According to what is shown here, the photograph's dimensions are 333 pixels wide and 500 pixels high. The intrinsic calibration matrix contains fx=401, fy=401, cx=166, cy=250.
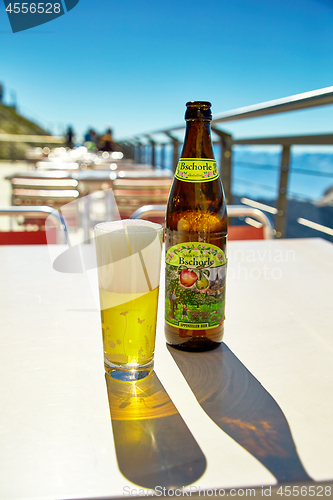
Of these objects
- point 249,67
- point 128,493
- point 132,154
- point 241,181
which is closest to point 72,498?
point 128,493

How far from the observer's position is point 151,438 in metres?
0.35

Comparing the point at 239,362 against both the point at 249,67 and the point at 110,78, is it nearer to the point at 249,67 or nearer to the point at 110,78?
the point at 110,78

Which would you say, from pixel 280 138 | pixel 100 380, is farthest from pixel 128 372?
pixel 280 138

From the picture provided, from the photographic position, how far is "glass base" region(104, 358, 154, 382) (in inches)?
17.8

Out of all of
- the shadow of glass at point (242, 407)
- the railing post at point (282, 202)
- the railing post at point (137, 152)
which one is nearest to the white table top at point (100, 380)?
the shadow of glass at point (242, 407)

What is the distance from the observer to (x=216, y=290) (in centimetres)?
52

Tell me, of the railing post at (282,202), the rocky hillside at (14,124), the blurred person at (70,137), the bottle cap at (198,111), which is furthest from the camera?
the rocky hillside at (14,124)

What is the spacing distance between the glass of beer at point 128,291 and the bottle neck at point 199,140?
0.53ft

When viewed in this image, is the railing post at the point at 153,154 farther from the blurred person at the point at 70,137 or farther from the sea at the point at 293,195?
the blurred person at the point at 70,137

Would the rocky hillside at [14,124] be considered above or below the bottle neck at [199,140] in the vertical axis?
above

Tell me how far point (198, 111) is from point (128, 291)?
11.0 inches

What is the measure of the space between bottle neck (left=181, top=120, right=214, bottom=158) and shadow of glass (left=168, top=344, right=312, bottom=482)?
270mm

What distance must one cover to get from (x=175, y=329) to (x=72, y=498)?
27cm

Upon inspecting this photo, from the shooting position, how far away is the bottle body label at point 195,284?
1.65ft
